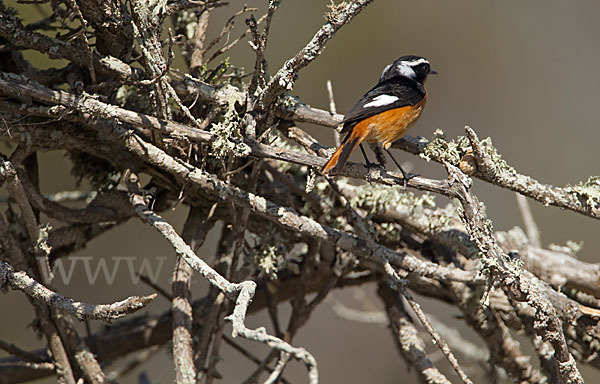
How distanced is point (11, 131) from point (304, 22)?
13.4ft

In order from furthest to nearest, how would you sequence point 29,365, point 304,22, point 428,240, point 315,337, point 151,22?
point 315,337
point 304,22
point 428,240
point 29,365
point 151,22

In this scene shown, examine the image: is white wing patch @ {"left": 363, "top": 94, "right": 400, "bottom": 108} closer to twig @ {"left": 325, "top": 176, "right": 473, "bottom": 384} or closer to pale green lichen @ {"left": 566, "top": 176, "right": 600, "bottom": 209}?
twig @ {"left": 325, "top": 176, "right": 473, "bottom": 384}

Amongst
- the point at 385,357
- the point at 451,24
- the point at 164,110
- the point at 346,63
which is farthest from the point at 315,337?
the point at 164,110

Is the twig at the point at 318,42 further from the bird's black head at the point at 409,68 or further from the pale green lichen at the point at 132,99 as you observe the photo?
the bird's black head at the point at 409,68

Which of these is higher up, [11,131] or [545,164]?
[545,164]

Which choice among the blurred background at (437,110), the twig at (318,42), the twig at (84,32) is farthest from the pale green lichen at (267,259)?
the blurred background at (437,110)

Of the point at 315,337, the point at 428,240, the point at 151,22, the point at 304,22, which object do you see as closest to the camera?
the point at 151,22

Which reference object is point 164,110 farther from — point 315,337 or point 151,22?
point 315,337

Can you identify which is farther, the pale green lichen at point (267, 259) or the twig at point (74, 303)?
the pale green lichen at point (267, 259)

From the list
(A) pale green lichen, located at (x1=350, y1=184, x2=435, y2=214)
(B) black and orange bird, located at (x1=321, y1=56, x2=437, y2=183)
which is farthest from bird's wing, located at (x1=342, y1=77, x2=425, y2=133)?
(A) pale green lichen, located at (x1=350, y1=184, x2=435, y2=214)

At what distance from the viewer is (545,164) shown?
249 inches

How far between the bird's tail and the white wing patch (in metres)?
0.11

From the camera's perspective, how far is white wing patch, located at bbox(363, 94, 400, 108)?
275 centimetres

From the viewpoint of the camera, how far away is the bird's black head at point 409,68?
318 cm
